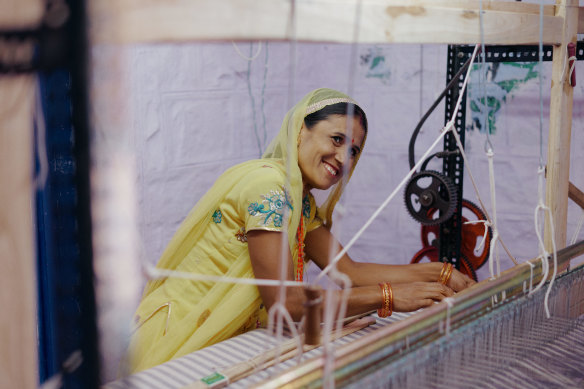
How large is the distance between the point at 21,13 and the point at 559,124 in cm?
139

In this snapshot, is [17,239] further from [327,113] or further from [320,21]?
[327,113]

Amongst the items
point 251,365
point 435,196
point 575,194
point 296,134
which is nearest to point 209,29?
point 251,365

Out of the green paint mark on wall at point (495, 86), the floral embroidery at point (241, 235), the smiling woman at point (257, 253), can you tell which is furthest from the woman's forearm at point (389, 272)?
the green paint mark on wall at point (495, 86)

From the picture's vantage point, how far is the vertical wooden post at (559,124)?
1503 millimetres

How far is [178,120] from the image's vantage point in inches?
111

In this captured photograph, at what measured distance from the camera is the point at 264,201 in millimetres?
1467

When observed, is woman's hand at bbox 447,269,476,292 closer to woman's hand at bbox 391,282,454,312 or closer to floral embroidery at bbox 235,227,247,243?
woman's hand at bbox 391,282,454,312

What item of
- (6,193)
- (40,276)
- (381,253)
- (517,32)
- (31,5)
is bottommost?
(381,253)

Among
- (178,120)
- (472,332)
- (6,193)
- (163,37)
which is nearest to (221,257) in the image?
(472,332)

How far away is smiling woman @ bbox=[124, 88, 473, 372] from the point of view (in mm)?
1442

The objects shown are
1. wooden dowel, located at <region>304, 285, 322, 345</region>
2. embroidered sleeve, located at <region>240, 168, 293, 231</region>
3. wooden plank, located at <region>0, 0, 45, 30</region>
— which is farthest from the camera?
embroidered sleeve, located at <region>240, 168, 293, 231</region>

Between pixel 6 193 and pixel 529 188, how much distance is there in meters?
2.78

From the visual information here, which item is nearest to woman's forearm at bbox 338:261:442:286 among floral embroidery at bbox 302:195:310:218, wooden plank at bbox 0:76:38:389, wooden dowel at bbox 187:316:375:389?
floral embroidery at bbox 302:195:310:218

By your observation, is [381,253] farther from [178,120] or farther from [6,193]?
[6,193]
